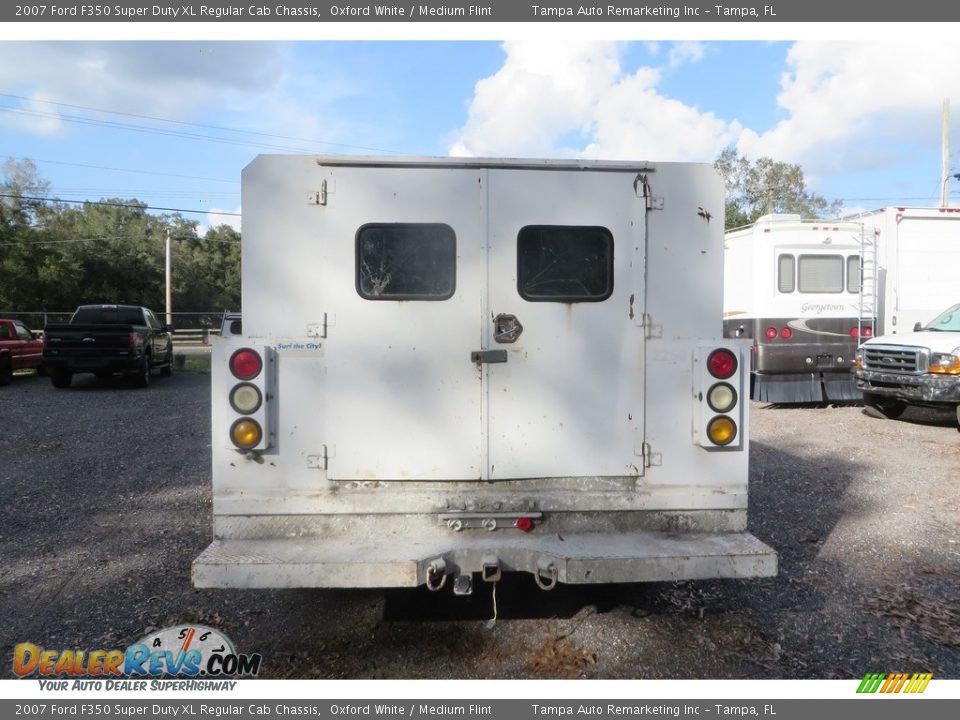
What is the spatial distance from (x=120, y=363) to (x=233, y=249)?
1641 inches

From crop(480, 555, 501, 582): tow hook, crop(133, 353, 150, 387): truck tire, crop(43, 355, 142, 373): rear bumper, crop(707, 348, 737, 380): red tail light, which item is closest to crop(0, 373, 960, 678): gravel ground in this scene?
crop(480, 555, 501, 582): tow hook

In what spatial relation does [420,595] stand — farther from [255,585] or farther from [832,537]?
[832,537]

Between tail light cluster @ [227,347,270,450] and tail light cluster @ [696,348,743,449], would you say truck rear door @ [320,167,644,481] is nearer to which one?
tail light cluster @ [227,347,270,450]

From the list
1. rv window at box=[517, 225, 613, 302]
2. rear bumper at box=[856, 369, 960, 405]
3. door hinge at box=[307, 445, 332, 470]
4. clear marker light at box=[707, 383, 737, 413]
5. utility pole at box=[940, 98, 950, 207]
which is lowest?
rear bumper at box=[856, 369, 960, 405]

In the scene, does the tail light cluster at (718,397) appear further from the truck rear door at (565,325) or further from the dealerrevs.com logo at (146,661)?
the dealerrevs.com logo at (146,661)

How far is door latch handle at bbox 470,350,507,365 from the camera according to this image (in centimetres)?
344

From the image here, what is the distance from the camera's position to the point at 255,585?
10.1 ft

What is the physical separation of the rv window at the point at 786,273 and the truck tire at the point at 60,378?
15.5 meters

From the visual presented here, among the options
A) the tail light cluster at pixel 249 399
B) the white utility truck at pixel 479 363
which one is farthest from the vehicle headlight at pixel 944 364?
the tail light cluster at pixel 249 399

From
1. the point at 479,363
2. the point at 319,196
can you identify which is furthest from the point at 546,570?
the point at 319,196

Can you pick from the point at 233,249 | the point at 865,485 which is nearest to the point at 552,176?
the point at 865,485

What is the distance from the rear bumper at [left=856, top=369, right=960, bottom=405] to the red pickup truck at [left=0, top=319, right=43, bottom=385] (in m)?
18.7

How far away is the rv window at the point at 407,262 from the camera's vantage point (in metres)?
3.46

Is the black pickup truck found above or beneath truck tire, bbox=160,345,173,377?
above
